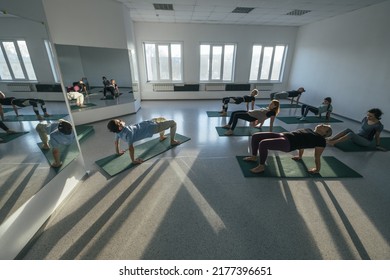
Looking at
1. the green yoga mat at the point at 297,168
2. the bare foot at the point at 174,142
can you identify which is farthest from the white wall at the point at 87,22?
the green yoga mat at the point at 297,168

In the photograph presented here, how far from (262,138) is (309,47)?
21.0ft

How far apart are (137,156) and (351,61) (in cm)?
655

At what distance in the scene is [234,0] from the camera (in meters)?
4.36

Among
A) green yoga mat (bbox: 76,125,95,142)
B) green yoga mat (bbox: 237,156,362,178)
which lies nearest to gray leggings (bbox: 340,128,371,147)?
green yoga mat (bbox: 237,156,362,178)

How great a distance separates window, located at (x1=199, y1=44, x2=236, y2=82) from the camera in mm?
7402

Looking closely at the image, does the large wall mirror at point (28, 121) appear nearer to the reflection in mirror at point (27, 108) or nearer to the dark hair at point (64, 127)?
the reflection in mirror at point (27, 108)

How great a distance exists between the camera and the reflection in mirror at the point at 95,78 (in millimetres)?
4403

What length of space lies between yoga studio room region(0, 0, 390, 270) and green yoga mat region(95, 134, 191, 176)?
0.04 metres

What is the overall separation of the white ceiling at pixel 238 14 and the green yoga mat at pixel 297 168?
402 centimetres

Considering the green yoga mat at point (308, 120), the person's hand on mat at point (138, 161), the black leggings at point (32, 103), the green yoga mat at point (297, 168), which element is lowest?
the green yoga mat at point (297, 168)

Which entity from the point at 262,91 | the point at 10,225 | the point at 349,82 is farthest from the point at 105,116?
the point at 349,82

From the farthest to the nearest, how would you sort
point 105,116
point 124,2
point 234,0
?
point 105,116 → point 124,2 → point 234,0

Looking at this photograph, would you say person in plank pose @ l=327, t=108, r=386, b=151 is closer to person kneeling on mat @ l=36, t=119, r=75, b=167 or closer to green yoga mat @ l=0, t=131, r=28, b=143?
person kneeling on mat @ l=36, t=119, r=75, b=167

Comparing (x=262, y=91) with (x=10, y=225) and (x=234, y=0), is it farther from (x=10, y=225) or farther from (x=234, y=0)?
(x=10, y=225)
